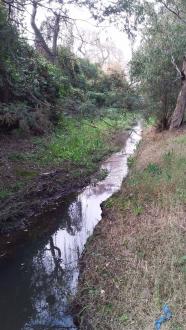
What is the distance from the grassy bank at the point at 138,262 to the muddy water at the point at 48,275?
384 mm

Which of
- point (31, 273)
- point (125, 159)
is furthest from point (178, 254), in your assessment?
point (125, 159)

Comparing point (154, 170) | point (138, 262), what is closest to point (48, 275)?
point (138, 262)

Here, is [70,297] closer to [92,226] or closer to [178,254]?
[178,254]

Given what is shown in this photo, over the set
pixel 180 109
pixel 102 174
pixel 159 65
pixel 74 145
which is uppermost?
pixel 159 65

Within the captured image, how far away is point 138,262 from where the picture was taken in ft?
22.0

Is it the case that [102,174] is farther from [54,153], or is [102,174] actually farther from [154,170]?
[154,170]

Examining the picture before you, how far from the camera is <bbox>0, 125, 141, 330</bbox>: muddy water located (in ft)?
21.1

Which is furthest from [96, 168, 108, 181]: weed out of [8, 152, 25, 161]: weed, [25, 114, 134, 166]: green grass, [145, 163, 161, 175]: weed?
[145, 163, 161, 175]: weed

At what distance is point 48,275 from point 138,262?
2103mm

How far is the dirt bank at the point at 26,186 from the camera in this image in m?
9.88

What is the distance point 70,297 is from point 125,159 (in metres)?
11.7

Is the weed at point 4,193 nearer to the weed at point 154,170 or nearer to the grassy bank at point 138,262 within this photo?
the grassy bank at point 138,262

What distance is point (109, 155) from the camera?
18.7 meters

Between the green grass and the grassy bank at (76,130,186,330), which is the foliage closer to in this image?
the green grass
